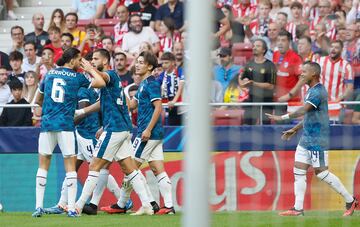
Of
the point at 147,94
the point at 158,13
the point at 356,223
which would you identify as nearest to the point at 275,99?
the point at 356,223

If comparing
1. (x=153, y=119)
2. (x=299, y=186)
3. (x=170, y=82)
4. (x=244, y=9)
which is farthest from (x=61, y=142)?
(x=244, y=9)

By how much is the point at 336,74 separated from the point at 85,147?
17.9 feet

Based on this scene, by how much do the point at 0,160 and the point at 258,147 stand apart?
312 inches

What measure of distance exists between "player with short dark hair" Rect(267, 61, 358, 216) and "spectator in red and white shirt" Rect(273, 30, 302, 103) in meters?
0.82

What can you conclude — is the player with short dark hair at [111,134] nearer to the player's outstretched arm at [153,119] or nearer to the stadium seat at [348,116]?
the player's outstretched arm at [153,119]

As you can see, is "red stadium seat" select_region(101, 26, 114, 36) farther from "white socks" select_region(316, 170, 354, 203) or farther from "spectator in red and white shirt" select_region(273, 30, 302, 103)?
"spectator in red and white shirt" select_region(273, 30, 302, 103)

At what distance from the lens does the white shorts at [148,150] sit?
13.4m

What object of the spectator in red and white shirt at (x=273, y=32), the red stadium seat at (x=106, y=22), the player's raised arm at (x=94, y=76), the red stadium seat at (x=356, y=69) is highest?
the red stadium seat at (x=106, y=22)

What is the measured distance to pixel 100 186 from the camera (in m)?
13.5

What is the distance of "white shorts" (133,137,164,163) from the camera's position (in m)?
13.4

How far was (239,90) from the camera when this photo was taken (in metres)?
7.96

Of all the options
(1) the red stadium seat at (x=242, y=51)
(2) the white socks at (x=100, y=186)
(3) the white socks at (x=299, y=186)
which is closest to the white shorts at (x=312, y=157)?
(3) the white socks at (x=299, y=186)

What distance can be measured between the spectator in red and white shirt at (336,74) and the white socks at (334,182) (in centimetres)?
116

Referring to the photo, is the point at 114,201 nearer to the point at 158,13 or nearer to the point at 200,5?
the point at 158,13
